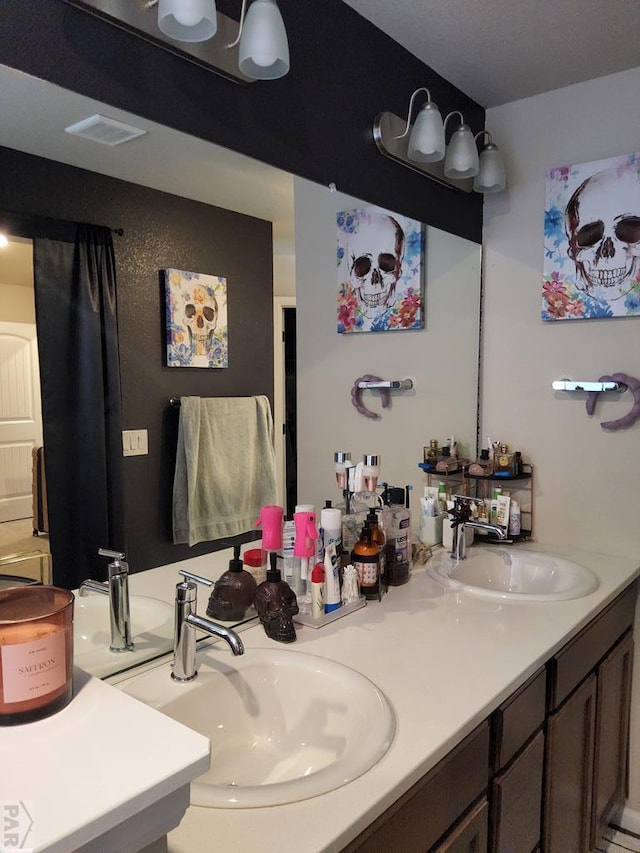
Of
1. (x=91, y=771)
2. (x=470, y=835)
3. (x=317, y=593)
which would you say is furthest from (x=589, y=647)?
(x=91, y=771)

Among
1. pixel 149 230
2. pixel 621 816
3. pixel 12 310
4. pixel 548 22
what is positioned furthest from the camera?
pixel 621 816

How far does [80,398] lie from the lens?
121cm

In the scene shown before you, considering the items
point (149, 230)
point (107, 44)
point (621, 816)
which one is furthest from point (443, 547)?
point (107, 44)

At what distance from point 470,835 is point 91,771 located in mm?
858

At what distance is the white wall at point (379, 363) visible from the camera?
1.75 metres

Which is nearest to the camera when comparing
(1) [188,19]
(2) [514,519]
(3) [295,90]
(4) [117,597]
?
(1) [188,19]

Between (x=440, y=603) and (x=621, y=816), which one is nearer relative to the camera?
(x=440, y=603)

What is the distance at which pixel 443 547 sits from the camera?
212 cm

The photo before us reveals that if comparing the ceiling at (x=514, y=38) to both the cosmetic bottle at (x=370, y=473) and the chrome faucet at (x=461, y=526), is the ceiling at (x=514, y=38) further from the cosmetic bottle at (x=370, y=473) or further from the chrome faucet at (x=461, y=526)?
the chrome faucet at (x=461, y=526)

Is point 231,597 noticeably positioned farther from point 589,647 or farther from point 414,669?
point 589,647


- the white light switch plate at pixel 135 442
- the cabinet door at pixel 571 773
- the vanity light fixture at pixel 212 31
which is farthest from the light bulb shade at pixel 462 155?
the cabinet door at pixel 571 773

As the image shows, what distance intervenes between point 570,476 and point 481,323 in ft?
2.04

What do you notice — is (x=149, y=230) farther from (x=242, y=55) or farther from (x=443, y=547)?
(x=443, y=547)

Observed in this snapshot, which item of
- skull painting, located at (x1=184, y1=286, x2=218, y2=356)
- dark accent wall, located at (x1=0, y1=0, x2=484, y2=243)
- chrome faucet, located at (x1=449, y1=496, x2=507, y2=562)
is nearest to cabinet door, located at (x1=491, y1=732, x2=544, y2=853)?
chrome faucet, located at (x1=449, y1=496, x2=507, y2=562)
